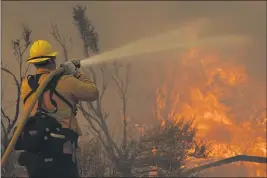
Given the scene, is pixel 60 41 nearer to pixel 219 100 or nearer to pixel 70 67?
pixel 70 67

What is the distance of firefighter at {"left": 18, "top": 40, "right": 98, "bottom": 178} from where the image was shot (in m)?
3.03

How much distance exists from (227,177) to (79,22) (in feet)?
167

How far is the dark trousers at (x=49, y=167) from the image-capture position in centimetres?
302

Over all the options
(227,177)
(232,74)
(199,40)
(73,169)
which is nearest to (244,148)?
(227,177)

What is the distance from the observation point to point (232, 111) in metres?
58.6

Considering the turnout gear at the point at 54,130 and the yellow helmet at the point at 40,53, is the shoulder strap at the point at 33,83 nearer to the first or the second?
the turnout gear at the point at 54,130

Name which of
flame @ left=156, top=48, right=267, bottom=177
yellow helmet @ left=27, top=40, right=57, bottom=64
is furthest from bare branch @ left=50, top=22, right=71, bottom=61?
flame @ left=156, top=48, right=267, bottom=177

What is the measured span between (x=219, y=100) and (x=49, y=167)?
55.7 meters

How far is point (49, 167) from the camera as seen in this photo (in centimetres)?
302

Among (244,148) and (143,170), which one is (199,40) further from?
(143,170)

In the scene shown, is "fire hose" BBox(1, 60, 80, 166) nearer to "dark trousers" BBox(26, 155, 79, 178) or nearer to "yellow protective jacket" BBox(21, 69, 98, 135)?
"yellow protective jacket" BBox(21, 69, 98, 135)

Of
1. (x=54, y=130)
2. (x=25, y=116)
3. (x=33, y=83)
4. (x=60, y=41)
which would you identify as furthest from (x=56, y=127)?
(x=60, y=41)

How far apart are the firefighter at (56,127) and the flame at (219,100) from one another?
48.8 m

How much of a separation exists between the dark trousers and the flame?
160ft
